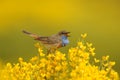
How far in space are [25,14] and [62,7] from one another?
1.34 meters

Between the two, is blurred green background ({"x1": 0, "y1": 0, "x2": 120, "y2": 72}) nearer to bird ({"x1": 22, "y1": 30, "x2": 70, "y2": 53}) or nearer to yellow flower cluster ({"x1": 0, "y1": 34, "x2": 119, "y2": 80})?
bird ({"x1": 22, "y1": 30, "x2": 70, "y2": 53})

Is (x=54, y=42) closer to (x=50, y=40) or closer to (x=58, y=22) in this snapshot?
(x=50, y=40)

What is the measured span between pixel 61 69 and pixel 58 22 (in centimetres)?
955

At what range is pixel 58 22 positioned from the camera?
50.2ft

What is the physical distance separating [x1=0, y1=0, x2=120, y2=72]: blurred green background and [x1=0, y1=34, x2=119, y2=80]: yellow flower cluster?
5.87m

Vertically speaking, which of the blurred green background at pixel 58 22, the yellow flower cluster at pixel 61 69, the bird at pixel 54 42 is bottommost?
the yellow flower cluster at pixel 61 69

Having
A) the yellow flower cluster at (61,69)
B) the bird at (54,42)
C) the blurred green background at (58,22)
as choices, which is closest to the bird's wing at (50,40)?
the bird at (54,42)

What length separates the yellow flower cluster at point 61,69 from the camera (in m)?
5.50

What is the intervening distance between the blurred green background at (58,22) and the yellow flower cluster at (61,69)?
19.3 feet

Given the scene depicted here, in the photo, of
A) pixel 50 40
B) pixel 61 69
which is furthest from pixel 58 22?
pixel 61 69

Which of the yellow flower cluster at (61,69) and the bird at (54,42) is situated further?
the bird at (54,42)

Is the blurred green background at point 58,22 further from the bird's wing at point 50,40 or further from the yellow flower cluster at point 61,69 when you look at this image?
the yellow flower cluster at point 61,69

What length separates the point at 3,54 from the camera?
12.2 metres

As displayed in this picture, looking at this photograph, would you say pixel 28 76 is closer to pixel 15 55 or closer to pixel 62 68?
pixel 62 68
